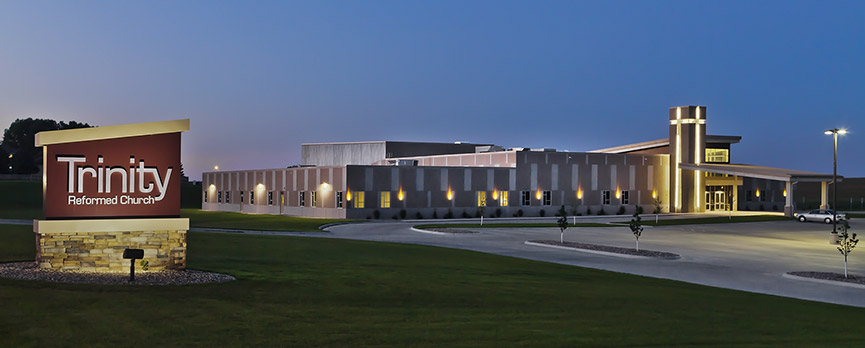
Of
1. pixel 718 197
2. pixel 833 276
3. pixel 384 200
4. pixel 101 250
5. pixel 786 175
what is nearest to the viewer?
pixel 101 250

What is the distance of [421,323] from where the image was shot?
13.4 metres

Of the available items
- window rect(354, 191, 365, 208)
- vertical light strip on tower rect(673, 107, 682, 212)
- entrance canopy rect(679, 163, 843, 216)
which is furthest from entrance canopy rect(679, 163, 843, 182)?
window rect(354, 191, 365, 208)

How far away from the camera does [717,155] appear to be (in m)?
89.4

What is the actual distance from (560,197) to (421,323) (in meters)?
62.3

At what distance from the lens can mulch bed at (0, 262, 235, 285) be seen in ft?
55.1

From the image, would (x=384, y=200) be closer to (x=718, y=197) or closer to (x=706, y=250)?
(x=706, y=250)

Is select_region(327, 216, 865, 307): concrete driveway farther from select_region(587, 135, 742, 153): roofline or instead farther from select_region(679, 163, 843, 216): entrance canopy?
select_region(587, 135, 742, 153): roofline

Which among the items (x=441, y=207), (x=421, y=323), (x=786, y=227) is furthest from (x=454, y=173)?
(x=421, y=323)

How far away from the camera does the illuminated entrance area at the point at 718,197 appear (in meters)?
85.3

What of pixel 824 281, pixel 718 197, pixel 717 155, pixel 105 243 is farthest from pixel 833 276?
pixel 717 155

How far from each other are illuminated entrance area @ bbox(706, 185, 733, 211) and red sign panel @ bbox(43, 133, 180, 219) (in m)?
75.8

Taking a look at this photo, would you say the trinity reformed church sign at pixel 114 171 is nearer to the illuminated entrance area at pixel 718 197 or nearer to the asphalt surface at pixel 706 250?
the asphalt surface at pixel 706 250

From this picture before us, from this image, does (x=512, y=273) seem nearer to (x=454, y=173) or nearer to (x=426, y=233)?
(x=426, y=233)

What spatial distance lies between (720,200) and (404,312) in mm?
78774
